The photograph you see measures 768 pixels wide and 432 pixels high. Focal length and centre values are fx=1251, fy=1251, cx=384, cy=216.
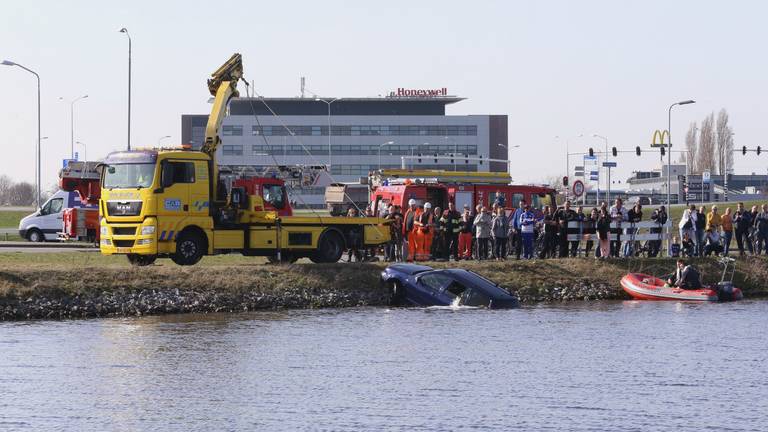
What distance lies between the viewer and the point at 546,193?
1954 inches

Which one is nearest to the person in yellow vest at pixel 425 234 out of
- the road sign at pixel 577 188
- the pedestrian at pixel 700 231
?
the pedestrian at pixel 700 231

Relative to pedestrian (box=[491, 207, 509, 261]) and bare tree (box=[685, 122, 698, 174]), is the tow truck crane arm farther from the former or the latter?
bare tree (box=[685, 122, 698, 174])

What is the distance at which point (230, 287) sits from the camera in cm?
3425

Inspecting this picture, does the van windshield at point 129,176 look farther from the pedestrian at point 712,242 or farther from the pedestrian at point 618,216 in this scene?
the pedestrian at point 712,242

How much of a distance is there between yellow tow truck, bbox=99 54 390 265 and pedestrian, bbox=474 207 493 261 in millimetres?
3987

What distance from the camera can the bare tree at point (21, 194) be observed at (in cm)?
17661

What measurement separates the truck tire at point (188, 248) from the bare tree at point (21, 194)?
14342cm

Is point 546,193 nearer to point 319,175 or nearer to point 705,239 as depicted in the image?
point 705,239

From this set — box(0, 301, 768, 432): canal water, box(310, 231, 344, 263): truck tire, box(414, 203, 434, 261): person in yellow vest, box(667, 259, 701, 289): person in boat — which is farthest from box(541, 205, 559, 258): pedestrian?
box(0, 301, 768, 432): canal water

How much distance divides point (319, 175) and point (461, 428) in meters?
24.2

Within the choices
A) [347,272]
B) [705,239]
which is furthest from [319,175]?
[705,239]

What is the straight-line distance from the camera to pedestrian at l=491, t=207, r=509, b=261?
1547 inches

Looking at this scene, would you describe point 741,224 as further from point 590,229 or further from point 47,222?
point 47,222

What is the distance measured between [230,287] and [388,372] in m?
11.7
